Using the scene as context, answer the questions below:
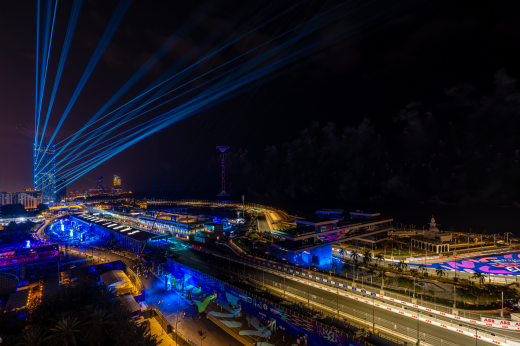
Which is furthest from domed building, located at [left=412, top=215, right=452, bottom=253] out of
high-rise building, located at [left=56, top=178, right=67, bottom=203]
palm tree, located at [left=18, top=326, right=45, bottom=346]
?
high-rise building, located at [left=56, top=178, right=67, bottom=203]

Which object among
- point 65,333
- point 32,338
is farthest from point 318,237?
point 32,338

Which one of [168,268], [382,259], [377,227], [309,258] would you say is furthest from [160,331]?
[377,227]

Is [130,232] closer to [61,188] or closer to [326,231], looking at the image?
[326,231]

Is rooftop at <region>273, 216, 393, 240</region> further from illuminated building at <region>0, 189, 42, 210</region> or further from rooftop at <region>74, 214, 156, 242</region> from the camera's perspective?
illuminated building at <region>0, 189, 42, 210</region>

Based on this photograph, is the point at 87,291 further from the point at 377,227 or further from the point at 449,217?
the point at 449,217

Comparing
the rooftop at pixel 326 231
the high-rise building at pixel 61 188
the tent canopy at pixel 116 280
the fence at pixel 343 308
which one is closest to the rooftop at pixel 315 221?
the rooftop at pixel 326 231

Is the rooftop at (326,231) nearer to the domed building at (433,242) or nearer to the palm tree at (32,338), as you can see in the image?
the domed building at (433,242)
